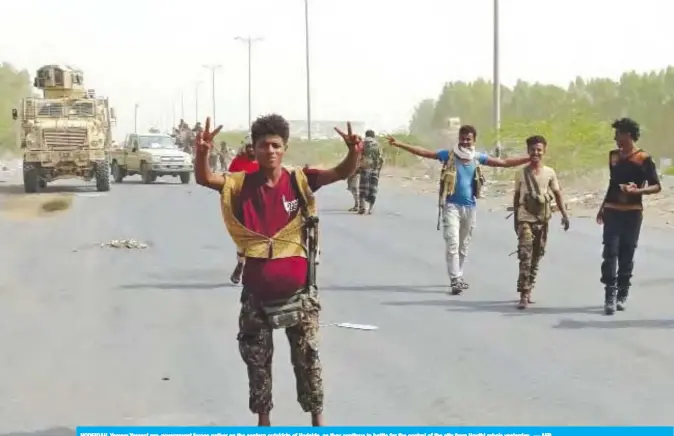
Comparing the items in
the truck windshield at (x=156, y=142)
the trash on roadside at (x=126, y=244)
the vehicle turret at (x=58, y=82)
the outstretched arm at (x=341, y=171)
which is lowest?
the trash on roadside at (x=126, y=244)

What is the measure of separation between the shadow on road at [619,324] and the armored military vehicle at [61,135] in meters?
22.0

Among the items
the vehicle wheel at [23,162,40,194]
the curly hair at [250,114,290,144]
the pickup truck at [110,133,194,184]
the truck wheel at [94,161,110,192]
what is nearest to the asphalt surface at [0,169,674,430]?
the curly hair at [250,114,290,144]

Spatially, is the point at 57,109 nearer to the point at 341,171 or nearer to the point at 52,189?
the point at 52,189

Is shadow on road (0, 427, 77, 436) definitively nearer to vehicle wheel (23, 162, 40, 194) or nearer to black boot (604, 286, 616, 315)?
black boot (604, 286, 616, 315)

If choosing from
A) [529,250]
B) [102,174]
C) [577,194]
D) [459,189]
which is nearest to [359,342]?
[529,250]

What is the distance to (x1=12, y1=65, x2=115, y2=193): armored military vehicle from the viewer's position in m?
29.0

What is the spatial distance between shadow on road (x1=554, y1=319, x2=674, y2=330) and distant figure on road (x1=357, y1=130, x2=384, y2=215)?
11633mm

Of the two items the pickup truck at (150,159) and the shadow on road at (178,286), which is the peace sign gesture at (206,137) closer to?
the shadow on road at (178,286)

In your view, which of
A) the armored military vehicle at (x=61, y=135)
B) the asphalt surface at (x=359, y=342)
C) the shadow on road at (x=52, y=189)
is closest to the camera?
the asphalt surface at (x=359, y=342)

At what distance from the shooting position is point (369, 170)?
21.1 meters

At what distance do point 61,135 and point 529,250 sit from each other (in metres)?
21.3

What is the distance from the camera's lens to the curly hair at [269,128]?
5.20 metres

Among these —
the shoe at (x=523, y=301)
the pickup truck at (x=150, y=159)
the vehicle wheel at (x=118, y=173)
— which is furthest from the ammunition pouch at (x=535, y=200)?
the vehicle wheel at (x=118, y=173)

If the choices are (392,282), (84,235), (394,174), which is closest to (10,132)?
(394,174)
